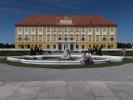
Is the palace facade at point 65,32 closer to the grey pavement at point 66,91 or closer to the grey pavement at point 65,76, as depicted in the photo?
the grey pavement at point 65,76

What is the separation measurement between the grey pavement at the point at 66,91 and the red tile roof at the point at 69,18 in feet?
268

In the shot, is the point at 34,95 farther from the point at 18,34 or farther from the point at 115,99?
the point at 18,34

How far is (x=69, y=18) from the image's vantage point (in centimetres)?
9331

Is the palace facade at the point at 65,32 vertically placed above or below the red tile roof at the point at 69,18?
below

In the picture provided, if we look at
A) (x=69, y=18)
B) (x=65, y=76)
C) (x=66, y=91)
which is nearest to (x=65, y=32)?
(x=69, y=18)

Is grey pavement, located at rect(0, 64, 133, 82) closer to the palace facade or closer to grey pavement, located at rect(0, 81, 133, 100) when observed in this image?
grey pavement, located at rect(0, 81, 133, 100)

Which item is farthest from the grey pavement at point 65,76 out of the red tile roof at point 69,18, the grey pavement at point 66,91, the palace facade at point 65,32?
the red tile roof at point 69,18

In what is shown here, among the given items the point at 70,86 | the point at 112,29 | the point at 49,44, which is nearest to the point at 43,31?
the point at 49,44

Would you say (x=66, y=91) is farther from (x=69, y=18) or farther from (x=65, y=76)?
(x=69, y=18)

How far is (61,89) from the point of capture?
9.80 m

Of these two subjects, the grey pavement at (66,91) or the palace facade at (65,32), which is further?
the palace facade at (65,32)

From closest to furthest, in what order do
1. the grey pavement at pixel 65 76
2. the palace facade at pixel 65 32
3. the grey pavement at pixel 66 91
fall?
the grey pavement at pixel 66 91
the grey pavement at pixel 65 76
the palace facade at pixel 65 32

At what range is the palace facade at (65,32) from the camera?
91.2 meters

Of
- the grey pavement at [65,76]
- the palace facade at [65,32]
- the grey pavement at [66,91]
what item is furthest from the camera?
the palace facade at [65,32]
